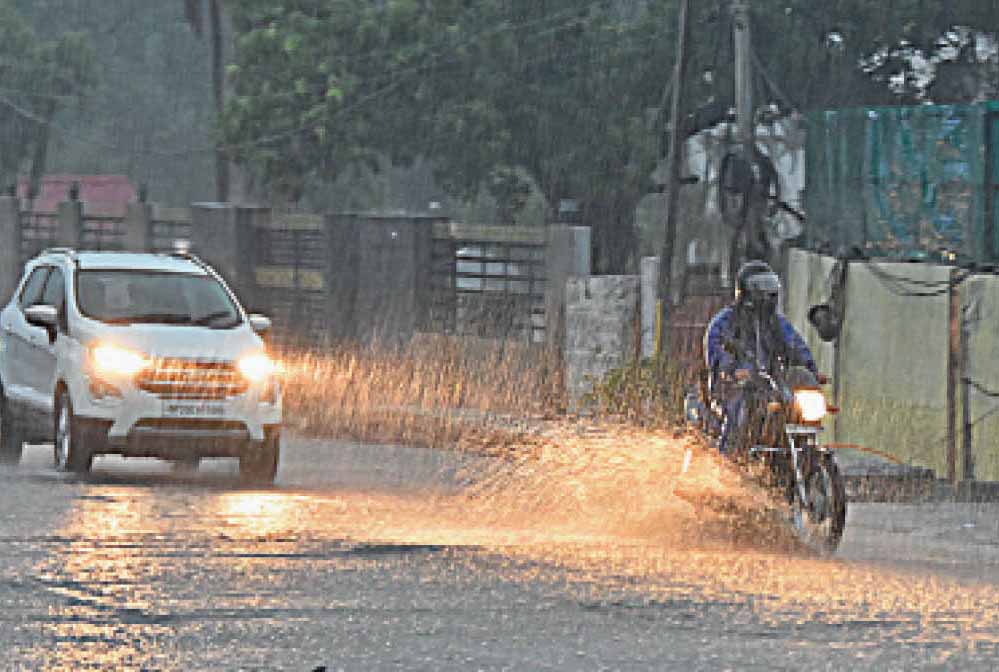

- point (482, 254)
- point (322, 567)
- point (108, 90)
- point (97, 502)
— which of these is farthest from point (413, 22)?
point (108, 90)

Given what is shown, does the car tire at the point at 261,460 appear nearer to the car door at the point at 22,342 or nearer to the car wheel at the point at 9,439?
the car door at the point at 22,342

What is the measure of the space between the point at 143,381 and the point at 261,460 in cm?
109

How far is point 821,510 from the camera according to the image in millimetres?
12469

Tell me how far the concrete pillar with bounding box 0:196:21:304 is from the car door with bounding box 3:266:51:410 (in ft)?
96.3

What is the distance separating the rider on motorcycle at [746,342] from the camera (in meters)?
13.2

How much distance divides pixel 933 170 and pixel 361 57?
79.5ft

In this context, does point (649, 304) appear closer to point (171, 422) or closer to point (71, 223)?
point (171, 422)

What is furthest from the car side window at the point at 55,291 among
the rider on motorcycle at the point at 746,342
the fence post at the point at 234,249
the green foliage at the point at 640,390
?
the fence post at the point at 234,249

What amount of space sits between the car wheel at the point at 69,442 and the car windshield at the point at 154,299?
0.75m

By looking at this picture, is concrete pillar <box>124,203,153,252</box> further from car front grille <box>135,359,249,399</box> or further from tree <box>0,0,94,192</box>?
car front grille <box>135,359,249,399</box>

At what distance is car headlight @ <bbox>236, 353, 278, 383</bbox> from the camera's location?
1689cm

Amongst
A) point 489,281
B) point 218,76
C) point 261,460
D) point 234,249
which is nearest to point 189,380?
point 261,460

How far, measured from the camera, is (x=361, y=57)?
4194 cm

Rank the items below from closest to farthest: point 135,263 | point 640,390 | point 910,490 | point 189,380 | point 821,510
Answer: point 821,510 < point 910,490 < point 189,380 < point 135,263 < point 640,390
